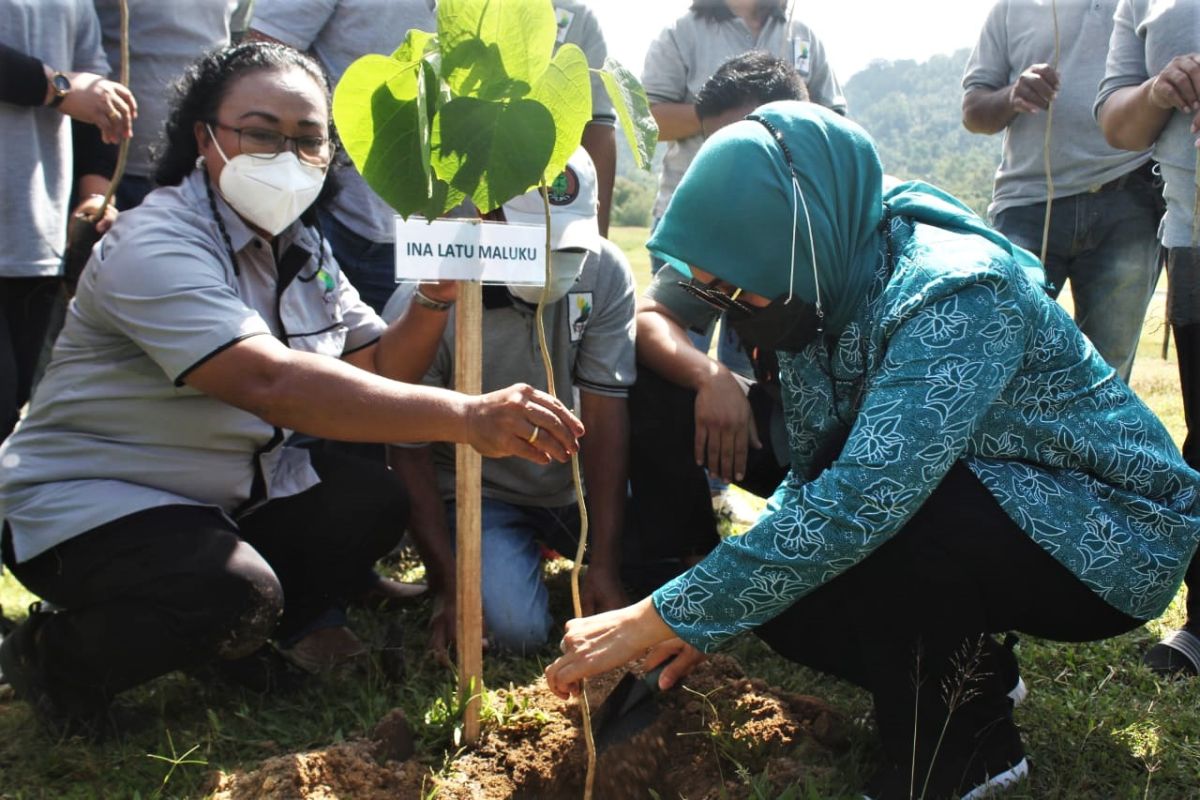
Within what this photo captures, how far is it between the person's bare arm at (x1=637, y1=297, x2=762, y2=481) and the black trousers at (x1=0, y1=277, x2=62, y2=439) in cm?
164

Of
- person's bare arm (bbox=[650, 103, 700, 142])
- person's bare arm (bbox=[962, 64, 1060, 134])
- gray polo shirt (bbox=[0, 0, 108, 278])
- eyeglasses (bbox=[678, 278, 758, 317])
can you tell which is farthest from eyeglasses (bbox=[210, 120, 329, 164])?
person's bare arm (bbox=[962, 64, 1060, 134])

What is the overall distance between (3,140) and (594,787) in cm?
219

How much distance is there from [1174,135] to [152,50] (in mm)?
2818

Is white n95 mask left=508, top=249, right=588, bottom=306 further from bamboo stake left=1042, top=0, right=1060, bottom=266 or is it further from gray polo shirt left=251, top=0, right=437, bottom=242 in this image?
bamboo stake left=1042, top=0, right=1060, bottom=266

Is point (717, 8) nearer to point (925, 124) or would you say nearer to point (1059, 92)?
point (1059, 92)

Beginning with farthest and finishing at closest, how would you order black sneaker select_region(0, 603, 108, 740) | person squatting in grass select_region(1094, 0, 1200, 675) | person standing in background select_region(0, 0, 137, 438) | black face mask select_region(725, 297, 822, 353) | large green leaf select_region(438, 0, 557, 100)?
person standing in background select_region(0, 0, 137, 438) < person squatting in grass select_region(1094, 0, 1200, 675) < black sneaker select_region(0, 603, 108, 740) < black face mask select_region(725, 297, 822, 353) < large green leaf select_region(438, 0, 557, 100)

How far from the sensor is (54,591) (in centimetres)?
234

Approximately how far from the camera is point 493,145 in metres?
1.98

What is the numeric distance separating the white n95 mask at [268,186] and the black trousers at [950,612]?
1.42 meters

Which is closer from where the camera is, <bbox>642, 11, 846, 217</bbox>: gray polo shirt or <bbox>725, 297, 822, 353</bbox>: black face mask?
<bbox>725, 297, 822, 353</bbox>: black face mask

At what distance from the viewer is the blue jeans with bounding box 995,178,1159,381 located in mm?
3488

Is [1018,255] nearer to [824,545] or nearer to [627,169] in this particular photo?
[824,545]

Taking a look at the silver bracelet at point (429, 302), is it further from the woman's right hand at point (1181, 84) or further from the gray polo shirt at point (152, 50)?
the woman's right hand at point (1181, 84)

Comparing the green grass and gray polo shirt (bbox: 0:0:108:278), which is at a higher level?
gray polo shirt (bbox: 0:0:108:278)
